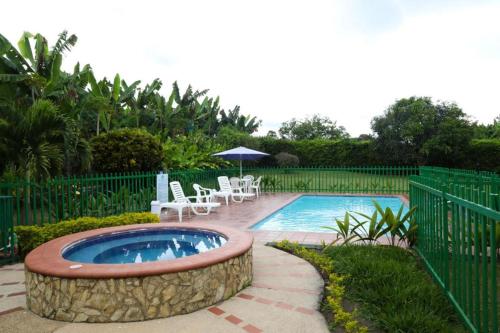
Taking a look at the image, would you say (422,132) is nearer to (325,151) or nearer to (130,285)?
(325,151)

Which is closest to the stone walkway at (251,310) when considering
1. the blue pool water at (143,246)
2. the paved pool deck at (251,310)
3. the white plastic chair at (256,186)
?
the paved pool deck at (251,310)

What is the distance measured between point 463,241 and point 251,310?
231cm

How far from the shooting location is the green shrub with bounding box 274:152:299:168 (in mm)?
25297

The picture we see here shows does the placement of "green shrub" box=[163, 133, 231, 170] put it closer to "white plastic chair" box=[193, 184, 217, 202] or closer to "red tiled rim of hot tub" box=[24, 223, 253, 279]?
"white plastic chair" box=[193, 184, 217, 202]

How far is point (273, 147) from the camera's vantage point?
2723 centimetres

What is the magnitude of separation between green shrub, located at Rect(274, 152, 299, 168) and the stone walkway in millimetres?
19114

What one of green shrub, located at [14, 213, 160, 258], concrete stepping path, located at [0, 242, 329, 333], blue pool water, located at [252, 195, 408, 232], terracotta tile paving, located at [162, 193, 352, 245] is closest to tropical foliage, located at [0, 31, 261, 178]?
green shrub, located at [14, 213, 160, 258]

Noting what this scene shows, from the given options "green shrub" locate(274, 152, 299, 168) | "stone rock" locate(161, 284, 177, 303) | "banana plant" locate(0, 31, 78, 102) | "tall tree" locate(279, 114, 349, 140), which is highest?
"tall tree" locate(279, 114, 349, 140)

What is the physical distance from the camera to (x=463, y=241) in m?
3.34

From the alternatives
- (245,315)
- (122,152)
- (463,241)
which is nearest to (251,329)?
(245,315)

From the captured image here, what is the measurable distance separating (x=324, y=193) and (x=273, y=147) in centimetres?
994

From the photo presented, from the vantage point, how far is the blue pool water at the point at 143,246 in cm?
588

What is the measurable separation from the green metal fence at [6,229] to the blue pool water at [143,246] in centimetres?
149

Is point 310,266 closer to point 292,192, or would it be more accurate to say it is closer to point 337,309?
point 337,309
